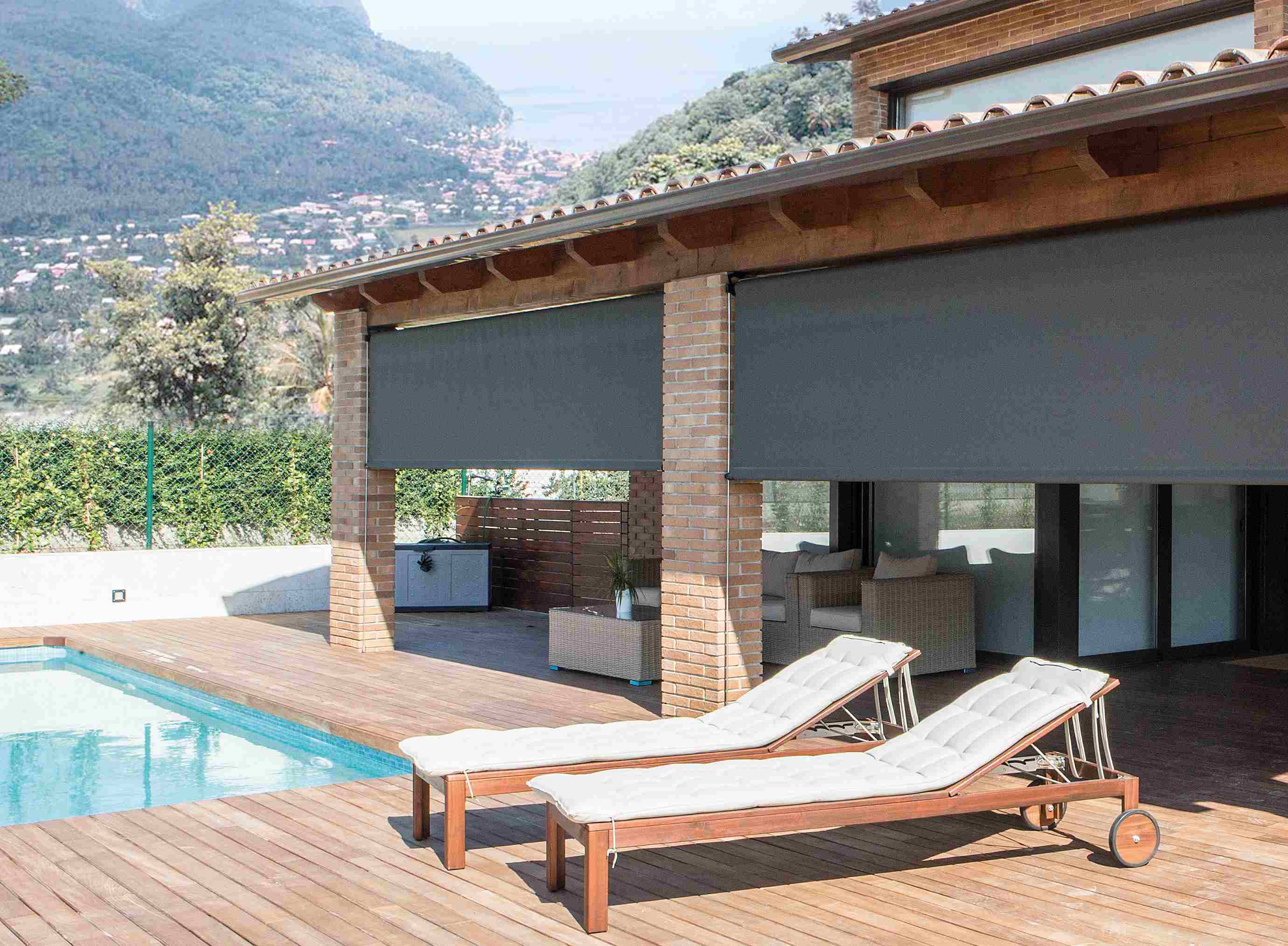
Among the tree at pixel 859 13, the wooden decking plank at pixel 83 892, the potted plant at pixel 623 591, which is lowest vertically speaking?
the wooden decking plank at pixel 83 892

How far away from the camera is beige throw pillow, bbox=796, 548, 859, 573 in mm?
10945

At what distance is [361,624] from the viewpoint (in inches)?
440

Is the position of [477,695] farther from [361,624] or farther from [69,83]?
[69,83]

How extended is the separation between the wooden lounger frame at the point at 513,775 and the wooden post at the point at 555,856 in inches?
11.4

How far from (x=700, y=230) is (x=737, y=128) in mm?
37044

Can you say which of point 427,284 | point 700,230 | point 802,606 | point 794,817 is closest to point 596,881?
point 794,817

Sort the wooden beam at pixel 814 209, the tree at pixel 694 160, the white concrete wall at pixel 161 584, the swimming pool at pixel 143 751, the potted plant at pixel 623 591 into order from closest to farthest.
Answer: the wooden beam at pixel 814 209 < the swimming pool at pixel 143 751 < the potted plant at pixel 623 591 < the white concrete wall at pixel 161 584 < the tree at pixel 694 160

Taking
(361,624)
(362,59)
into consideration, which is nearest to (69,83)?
(362,59)

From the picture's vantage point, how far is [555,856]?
Answer: 194 inches

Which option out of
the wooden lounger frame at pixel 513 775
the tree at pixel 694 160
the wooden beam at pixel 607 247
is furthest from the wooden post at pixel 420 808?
the tree at pixel 694 160

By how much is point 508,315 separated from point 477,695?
272cm

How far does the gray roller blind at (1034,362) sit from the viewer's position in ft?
17.2

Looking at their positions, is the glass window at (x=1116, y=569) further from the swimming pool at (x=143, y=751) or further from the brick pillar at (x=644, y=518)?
the swimming pool at (x=143, y=751)

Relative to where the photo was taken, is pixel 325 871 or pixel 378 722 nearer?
pixel 325 871
